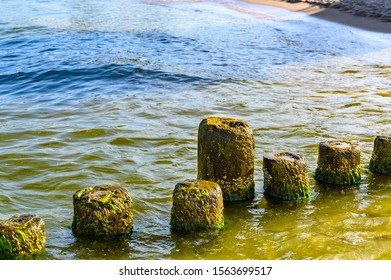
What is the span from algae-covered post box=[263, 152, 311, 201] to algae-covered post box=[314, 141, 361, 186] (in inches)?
17.8

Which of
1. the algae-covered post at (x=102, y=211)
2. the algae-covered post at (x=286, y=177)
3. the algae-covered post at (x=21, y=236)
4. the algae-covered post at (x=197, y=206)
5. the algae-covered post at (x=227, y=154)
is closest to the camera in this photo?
the algae-covered post at (x=21, y=236)

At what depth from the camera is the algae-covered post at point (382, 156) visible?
7.24 metres

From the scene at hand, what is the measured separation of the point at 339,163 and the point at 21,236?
3.71 metres

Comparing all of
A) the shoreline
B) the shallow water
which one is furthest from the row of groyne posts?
the shoreline

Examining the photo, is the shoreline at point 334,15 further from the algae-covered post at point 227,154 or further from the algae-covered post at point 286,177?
the algae-covered post at point 227,154

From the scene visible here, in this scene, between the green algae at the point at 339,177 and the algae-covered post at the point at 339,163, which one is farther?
the green algae at the point at 339,177

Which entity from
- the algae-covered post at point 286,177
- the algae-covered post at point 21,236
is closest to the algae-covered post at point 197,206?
the algae-covered post at point 286,177

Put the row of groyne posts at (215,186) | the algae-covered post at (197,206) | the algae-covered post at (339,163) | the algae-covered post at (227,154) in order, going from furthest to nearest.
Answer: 1. the algae-covered post at (339,163)
2. the algae-covered post at (227,154)
3. the algae-covered post at (197,206)
4. the row of groyne posts at (215,186)

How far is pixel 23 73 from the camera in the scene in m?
15.4

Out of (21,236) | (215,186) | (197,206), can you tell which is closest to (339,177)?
(215,186)

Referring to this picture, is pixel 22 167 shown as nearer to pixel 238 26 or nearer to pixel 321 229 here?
pixel 321 229

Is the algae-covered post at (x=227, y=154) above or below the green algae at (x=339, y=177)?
above

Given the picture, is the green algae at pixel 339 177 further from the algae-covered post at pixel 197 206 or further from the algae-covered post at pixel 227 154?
the algae-covered post at pixel 197 206

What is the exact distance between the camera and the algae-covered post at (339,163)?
22.7 ft
